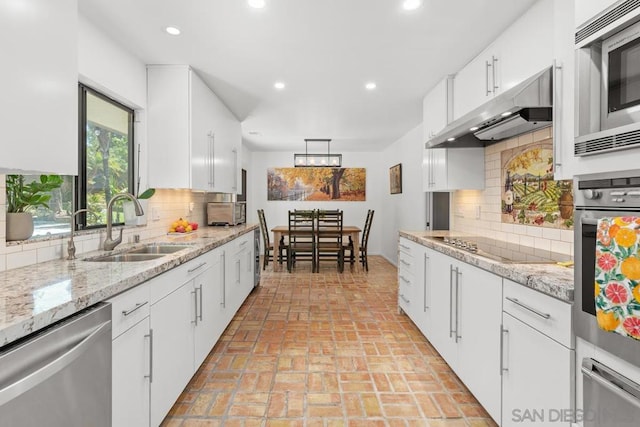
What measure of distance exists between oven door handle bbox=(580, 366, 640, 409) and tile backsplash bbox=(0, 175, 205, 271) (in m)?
2.40

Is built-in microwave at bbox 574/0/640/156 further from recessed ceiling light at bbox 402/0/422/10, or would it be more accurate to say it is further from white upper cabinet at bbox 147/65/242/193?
white upper cabinet at bbox 147/65/242/193

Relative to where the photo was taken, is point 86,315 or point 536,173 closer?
point 86,315

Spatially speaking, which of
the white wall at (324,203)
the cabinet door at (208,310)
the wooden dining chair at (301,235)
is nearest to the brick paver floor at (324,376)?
the cabinet door at (208,310)

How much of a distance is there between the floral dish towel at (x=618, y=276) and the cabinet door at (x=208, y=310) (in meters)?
2.02

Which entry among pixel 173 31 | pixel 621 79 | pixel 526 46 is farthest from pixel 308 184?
pixel 621 79

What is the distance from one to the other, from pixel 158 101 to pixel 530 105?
9.45 ft

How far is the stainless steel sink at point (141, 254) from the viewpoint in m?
2.04

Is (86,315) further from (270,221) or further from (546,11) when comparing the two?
(270,221)

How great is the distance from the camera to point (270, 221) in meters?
7.60

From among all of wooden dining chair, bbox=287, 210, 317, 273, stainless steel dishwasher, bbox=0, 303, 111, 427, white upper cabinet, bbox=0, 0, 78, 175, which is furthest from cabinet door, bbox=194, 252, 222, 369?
wooden dining chair, bbox=287, 210, 317, 273

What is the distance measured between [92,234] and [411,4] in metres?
2.51

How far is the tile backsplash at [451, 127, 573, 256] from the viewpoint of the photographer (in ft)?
7.08

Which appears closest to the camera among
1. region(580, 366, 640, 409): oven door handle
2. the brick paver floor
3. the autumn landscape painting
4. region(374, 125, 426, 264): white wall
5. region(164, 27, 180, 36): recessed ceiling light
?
region(580, 366, 640, 409): oven door handle

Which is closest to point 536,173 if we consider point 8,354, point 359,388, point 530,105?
point 530,105
